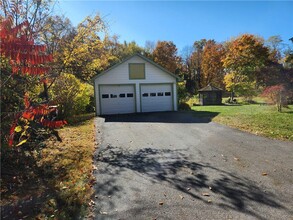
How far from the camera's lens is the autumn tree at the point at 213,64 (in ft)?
119

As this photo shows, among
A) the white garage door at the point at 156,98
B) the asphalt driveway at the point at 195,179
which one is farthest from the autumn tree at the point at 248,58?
the asphalt driveway at the point at 195,179

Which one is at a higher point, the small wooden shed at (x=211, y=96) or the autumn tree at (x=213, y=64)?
the autumn tree at (x=213, y=64)

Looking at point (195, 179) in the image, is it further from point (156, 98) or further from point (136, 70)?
point (136, 70)

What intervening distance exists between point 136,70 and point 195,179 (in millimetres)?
13653

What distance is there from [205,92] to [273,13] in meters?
13.8

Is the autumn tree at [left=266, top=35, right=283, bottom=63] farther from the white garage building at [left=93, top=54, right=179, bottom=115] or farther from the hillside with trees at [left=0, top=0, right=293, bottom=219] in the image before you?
the white garage building at [left=93, top=54, right=179, bottom=115]

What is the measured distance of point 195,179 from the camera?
4.23 meters

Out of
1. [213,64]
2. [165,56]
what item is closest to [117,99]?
[165,56]

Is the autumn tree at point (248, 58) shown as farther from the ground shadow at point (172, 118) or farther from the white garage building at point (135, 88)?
the ground shadow at point (172, 118)

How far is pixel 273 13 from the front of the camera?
11.2 m

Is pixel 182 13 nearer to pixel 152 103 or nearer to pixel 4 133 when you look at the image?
pixel 152 103

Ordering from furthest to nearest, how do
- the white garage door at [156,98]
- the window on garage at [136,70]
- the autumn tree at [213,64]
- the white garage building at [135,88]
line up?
the autumn tree at [213,64], the white garage door at [156,98], the window on garage at [136,70], the white garage building at [135,88]

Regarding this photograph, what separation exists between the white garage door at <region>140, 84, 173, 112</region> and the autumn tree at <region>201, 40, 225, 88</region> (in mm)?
22135

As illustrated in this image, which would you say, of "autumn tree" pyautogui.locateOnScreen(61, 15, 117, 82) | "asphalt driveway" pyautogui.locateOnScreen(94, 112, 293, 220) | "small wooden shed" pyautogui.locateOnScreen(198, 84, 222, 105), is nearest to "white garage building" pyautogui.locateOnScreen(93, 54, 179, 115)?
"autumn tree" pyautogui.locateOnScreen(61, 15, 117, 82)
